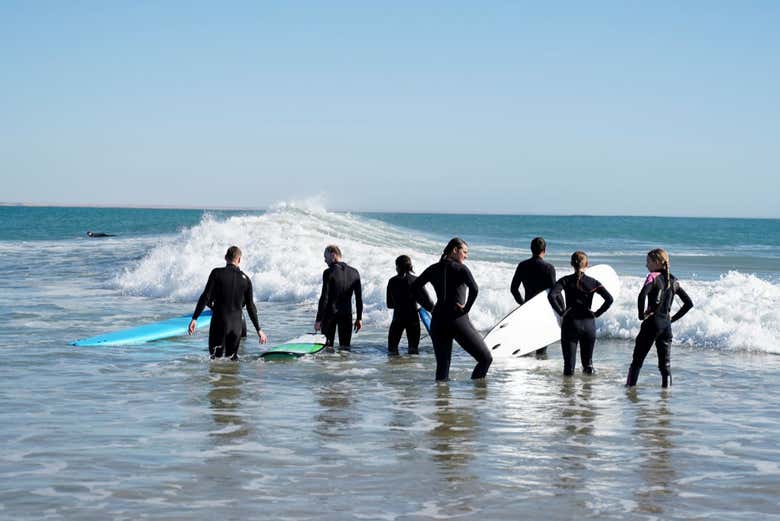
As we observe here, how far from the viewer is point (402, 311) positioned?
11.8 meters

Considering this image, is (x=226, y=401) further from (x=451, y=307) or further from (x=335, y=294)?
(x=335, y=294)

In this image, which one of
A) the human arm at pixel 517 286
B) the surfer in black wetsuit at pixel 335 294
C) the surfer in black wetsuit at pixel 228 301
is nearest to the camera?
the surfer in black wetsuit at pixel 228 301

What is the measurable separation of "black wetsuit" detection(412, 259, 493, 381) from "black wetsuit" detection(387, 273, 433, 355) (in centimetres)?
214

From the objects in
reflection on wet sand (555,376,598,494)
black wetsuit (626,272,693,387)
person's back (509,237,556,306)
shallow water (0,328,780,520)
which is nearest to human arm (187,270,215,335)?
shallow water (0,328,780,520)

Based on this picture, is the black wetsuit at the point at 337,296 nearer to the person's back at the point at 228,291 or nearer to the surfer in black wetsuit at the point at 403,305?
the surfer in black wetsuit at the point at 403,305

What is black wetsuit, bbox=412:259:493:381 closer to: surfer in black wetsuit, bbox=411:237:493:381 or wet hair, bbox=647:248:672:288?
surfer in black wetsuit, bbox=411:237:493:381

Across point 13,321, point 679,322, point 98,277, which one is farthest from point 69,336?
point 98,277

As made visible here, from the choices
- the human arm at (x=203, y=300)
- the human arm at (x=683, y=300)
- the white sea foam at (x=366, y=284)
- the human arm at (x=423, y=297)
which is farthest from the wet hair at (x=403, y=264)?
the white sea foam at (x=366, y=284)

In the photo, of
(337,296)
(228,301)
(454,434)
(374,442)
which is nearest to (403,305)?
(337,296)

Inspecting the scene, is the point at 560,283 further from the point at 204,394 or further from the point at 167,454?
the point at 167,454

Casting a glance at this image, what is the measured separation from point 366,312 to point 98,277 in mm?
11624

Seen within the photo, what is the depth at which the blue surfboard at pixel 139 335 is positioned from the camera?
1204 cm

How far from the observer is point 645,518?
5.23 meters

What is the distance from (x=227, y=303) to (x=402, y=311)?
2.52 meters
